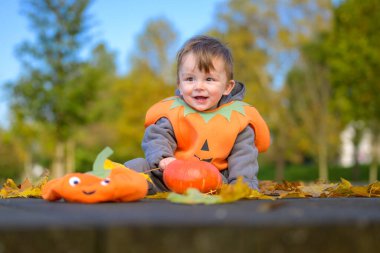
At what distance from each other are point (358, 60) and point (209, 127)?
46.6 feet

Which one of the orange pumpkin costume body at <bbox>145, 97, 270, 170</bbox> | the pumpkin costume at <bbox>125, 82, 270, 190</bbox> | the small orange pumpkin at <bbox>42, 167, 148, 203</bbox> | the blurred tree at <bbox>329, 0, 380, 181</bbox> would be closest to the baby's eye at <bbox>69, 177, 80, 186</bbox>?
the small orange pumpkin at <bbox>42, 167, 148, 203</bbox>

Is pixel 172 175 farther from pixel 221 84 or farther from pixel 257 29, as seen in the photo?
pixel 257 29

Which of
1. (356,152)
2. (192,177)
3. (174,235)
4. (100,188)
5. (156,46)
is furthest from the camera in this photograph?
(156,46)

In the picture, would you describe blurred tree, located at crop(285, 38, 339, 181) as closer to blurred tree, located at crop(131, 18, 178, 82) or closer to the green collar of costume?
blurred tree, located at crop(131, 18, 178, 82)

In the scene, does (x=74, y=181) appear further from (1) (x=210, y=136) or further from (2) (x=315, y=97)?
(2) (x=315, y=97)

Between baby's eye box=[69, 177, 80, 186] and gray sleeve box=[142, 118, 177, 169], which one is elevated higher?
gray sleeve box=[142, 118, 177, 169]

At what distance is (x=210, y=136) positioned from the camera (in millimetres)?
3916

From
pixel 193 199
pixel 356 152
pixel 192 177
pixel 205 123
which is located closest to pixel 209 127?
pixel 205 123

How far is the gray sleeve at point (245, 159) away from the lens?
3.78m

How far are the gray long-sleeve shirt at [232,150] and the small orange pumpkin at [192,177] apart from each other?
0.51m

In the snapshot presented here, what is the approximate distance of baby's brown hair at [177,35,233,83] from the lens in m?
3.88

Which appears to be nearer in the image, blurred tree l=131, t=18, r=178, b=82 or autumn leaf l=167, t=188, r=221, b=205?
autumn leaf l=167, t=188, r=221, b=205

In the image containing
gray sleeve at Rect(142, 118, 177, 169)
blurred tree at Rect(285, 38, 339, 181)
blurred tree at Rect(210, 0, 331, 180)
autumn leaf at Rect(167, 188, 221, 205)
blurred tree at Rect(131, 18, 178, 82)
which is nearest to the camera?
autumn leaf at Rect(167, 188, 221, 205)

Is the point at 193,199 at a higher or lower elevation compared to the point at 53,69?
lower
